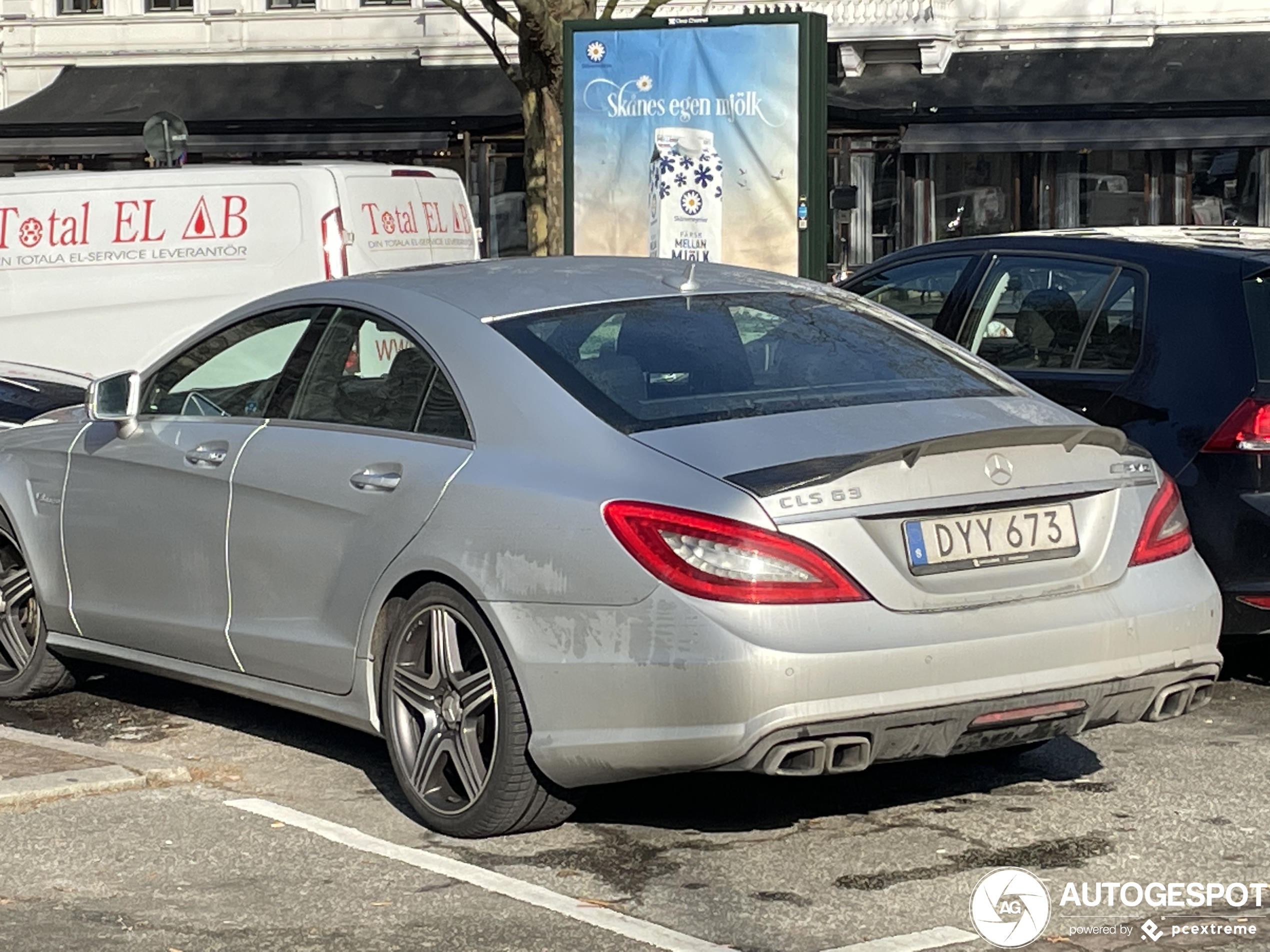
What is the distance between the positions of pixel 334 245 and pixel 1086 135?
18.4 meters

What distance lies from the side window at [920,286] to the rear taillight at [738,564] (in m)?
3.50

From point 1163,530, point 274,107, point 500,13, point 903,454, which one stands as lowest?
point 1163,530

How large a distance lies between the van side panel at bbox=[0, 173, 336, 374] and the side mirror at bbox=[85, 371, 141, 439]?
6.62m

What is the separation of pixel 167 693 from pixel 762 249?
8.01 meters

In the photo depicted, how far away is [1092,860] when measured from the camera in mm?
5211

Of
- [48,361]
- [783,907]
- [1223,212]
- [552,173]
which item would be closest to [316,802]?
[783,907]

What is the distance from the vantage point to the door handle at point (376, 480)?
18.6ft

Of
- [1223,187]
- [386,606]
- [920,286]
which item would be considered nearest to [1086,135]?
[1223,187]

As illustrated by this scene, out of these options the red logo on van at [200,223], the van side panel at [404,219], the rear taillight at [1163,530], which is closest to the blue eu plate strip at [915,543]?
the rear taillight at [1163,530]

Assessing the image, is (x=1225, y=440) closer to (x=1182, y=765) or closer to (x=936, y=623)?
(x=1182, y=765)

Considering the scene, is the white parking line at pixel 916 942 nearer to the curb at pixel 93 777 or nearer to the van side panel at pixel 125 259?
the curb at pixel 93 777

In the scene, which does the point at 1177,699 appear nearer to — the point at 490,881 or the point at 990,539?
the point at 990,539

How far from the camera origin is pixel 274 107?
33.8m

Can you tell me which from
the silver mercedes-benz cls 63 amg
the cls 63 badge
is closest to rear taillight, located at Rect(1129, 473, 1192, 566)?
the silver mercedes-benz cls 63 amg
